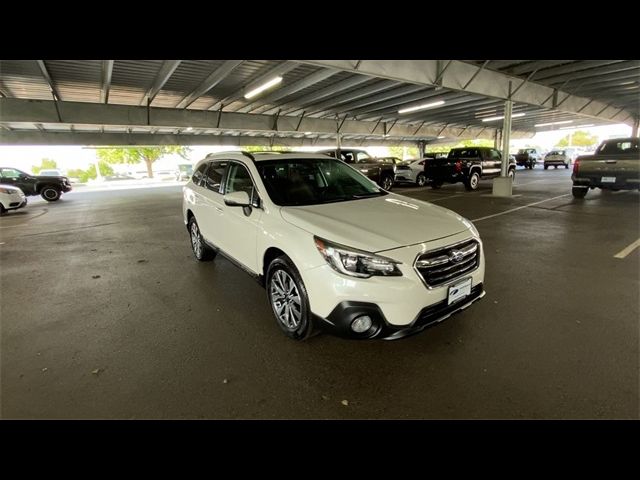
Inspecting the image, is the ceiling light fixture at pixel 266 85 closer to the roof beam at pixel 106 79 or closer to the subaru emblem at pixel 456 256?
the roof beam at pixel 106 79

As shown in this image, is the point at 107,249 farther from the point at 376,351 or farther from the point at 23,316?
the point at 376,351

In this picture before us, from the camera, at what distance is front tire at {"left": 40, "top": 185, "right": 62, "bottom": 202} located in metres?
15.8

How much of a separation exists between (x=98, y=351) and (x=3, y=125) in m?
22.2

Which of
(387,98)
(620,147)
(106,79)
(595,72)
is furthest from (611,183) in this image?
(106,79)

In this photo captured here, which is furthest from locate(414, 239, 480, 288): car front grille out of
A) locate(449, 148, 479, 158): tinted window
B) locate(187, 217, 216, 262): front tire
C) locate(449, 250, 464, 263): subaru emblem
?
locate(449, 148, 479, 158): tinted window

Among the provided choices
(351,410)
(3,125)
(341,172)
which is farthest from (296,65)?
(3,125)

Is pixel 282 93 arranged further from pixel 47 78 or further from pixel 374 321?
pixel 374 321

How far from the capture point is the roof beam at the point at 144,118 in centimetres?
1205

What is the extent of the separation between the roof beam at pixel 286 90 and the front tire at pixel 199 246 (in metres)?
6.92

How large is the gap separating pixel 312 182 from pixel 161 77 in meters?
9.11

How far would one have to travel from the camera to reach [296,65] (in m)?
9.21

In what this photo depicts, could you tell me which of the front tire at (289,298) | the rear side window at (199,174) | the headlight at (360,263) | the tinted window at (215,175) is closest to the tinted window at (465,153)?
the rear side window at (199,174)

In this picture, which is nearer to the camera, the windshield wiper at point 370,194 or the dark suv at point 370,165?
the windshield wiper at point 370,194

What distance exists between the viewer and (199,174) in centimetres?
510
